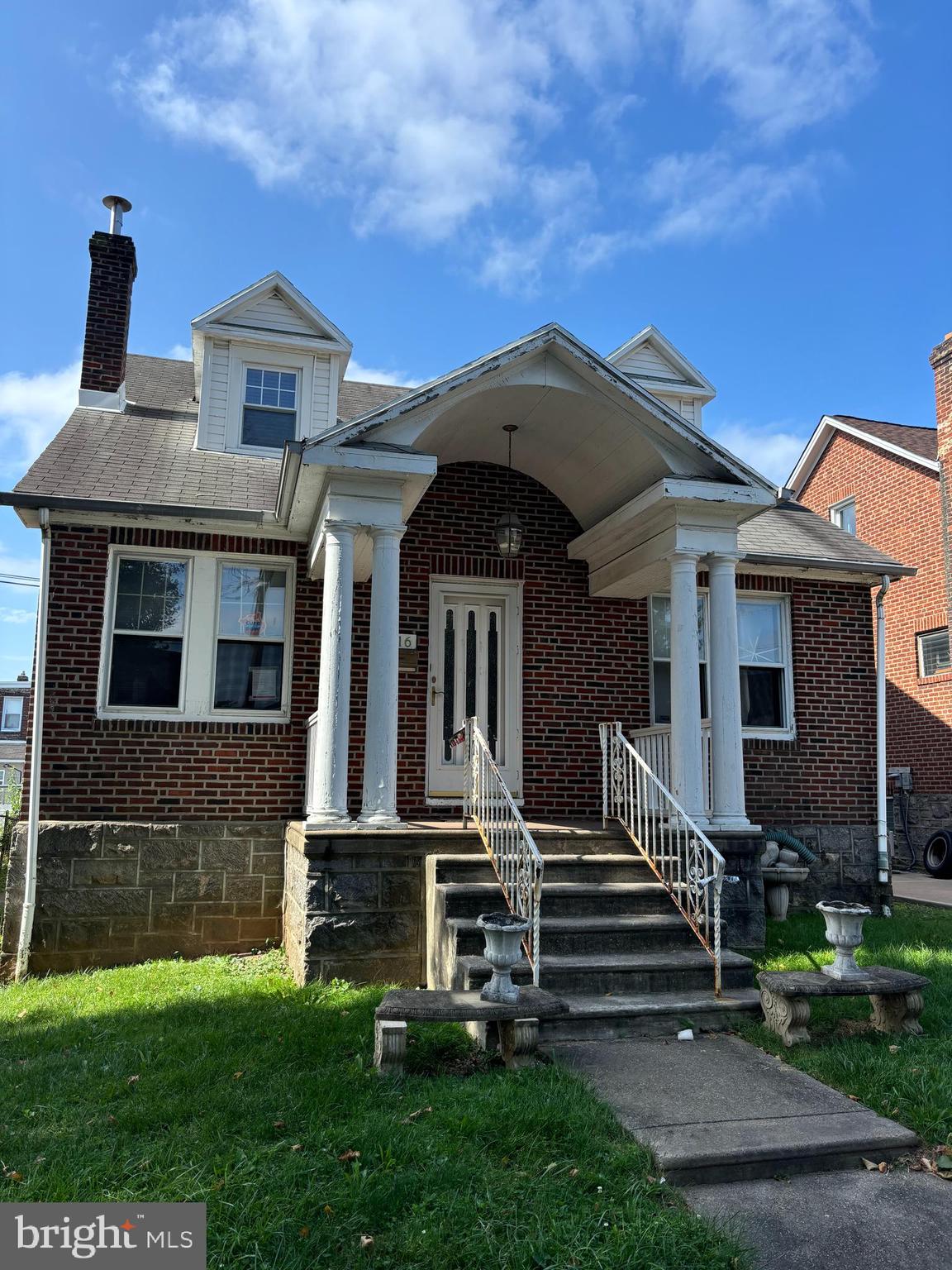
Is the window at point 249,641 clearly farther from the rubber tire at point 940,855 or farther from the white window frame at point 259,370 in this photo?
the rubber tire at point 940,855

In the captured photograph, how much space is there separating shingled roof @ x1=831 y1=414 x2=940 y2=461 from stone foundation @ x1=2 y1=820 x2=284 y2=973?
47.6ft

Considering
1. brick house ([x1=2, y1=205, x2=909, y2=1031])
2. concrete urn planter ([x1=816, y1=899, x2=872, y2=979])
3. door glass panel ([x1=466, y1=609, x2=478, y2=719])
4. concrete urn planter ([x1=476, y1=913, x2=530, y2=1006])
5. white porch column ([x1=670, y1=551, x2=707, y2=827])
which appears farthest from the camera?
door glass panel ([x1=466, y1=609, x2=478, y2=719])

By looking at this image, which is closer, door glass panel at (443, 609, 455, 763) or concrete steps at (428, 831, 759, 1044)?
concrete steps at (428, 831, 759, 1044)

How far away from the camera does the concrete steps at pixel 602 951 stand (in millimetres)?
5488

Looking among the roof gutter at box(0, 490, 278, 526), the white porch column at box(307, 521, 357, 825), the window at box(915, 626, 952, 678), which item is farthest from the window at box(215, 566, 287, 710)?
the window at box(915, 626, 952, 678)

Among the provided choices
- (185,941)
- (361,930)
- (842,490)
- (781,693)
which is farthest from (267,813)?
(842,490)

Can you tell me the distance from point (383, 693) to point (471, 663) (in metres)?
2.44

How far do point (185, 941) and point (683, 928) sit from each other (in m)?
4.28

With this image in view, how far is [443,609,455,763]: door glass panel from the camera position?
9070mm

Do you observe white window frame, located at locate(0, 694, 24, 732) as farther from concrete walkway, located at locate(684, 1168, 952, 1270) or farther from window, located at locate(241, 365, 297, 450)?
concrete walkway, located at locate(684, 1168, 952, 1270)

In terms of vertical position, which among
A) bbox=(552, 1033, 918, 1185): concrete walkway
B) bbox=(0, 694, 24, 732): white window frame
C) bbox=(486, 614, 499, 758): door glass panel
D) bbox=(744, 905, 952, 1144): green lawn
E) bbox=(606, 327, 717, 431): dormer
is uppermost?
bbox=(606, 327, 717, 431): dormer

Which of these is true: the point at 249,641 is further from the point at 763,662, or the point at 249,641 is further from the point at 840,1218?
the point at 840,1218

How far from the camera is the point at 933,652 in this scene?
16547 mm

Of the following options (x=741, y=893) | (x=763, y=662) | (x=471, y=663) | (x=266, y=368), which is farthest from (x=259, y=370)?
(x=741, y=893)
